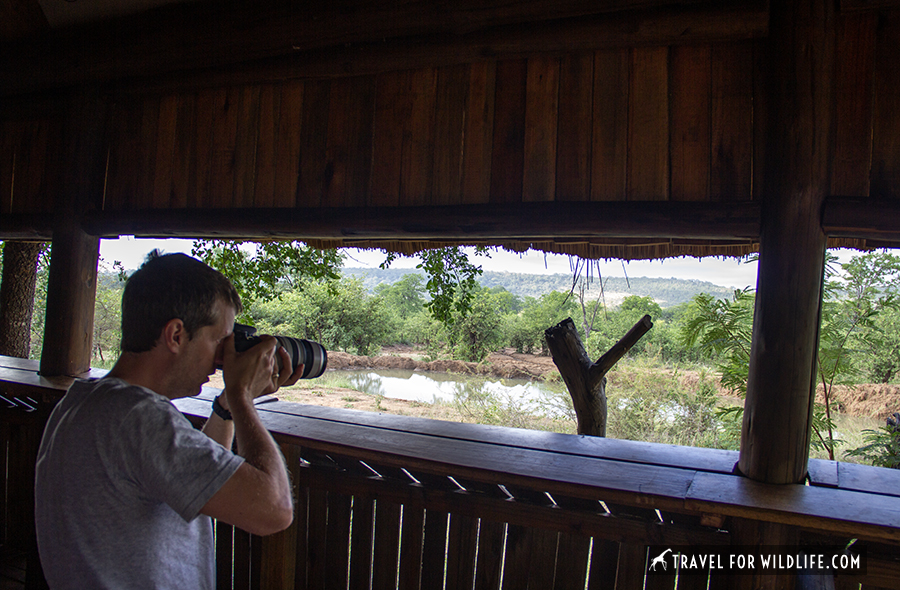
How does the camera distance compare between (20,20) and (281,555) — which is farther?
(20,20)

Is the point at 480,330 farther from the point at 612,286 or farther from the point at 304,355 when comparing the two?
the point at 304,355

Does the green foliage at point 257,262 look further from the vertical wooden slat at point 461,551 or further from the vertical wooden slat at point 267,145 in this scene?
the vertical wooden slat at point 461,551

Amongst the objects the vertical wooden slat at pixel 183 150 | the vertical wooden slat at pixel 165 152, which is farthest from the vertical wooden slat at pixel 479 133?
the vertical wooden slat at pixel 165 152

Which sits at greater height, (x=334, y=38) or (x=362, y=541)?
(x=334, y=38)

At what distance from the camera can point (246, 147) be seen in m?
2.39

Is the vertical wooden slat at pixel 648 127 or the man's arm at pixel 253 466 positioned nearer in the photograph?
the man's arm at pixel 253 466

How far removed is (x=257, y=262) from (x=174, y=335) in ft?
15.5

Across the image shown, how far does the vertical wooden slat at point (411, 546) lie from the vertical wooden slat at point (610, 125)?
4.20ft

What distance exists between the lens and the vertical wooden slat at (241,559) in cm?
203

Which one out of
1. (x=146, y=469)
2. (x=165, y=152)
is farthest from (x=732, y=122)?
(x=165, y=152)

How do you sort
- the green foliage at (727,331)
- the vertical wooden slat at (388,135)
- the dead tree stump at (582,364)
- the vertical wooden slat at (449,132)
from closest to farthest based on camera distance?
the vertical wooden slat at (449,132) < the vertical wooden slat at (388,135) < the dead tree stump at (582,364) < the green foliage at (727,331)

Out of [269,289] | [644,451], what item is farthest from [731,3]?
[269,289]

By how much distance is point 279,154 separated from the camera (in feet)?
7.61

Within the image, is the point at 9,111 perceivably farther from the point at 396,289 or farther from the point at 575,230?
the point at 396,289
